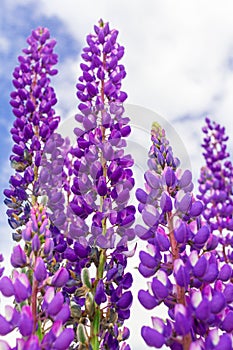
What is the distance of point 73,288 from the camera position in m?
3.41

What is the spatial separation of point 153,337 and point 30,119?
10.9 ft

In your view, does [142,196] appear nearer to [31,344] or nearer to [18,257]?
[18,257]

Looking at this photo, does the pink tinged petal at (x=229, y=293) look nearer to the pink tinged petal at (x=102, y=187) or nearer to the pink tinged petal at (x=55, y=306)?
the pink tinged petal at (x=55, y=306)

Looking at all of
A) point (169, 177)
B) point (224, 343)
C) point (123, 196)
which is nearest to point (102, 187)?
point (123, 196)

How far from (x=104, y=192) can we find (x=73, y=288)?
0.66 m

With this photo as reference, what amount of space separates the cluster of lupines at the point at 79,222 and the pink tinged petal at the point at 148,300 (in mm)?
374

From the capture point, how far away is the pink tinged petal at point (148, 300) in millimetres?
2678

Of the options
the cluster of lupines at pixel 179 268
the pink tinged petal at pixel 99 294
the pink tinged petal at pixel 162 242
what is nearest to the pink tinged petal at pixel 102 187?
the cluster of lupines at pixel 179 268

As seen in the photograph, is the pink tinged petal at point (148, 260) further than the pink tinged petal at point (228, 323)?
Yes

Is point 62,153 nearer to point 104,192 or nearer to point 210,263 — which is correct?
point 104,192

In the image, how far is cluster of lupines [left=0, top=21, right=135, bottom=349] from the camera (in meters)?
2.62

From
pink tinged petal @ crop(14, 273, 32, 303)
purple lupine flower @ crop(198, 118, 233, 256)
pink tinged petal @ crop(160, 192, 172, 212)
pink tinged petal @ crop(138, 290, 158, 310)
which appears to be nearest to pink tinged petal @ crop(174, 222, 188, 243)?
pink tinged petal @ crop(160, 192, 172, 212)

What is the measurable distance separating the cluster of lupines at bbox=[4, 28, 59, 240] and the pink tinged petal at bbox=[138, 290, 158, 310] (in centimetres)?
180

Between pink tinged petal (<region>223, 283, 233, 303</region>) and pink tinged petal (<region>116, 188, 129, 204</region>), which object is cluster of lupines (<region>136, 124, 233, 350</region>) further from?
pink tinged petal (<region>116, 188, 129, 204</region>)
